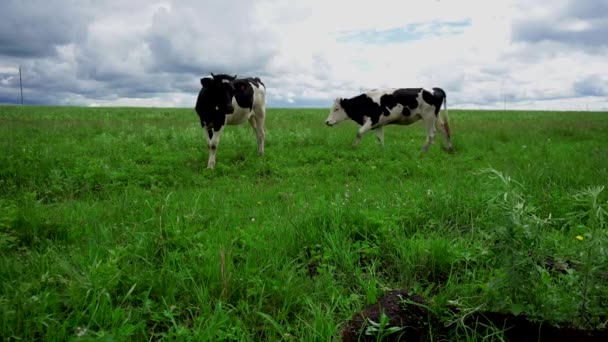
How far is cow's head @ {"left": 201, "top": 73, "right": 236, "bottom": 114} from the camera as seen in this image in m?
10.2

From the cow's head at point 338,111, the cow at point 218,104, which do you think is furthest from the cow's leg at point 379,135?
the cow at point 218,104

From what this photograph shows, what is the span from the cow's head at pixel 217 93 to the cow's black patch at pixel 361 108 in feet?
17.6

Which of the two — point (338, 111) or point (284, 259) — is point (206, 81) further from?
Result: point (284, 259)

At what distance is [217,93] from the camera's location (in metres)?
10.2

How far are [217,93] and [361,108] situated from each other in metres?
5.77

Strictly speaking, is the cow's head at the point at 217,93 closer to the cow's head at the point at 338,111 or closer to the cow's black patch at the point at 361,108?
the cow's black patch at the point at 361,108

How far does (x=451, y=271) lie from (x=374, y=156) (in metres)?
7.84

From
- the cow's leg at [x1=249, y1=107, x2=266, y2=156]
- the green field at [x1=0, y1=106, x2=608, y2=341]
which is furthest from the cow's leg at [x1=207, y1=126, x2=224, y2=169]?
the green field at [x1=0, y1=106, x2=608, y2=341]

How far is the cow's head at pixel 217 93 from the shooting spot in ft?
33.3

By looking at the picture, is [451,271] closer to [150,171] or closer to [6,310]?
[6,310]

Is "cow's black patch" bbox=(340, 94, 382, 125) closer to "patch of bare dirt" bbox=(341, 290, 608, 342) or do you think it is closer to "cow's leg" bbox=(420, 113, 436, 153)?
"cow's leg" bbox=(420, 113, 436, 153)

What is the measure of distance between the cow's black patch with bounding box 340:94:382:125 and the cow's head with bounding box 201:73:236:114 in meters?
5.36

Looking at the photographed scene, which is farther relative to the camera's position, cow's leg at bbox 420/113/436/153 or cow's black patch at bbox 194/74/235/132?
cow's leg at bbox 420/113/436/153

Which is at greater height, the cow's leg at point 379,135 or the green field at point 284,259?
the cow's leg at point 379,135
